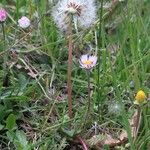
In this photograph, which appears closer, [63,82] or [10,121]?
[10,121]

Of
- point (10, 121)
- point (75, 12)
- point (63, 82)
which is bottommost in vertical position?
point (10, 121)

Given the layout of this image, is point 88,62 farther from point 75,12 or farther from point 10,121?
point 10,121

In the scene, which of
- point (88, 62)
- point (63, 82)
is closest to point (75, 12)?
point (88, 62)

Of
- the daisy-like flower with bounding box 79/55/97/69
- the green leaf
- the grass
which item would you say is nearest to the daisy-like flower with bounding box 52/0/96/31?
the grass

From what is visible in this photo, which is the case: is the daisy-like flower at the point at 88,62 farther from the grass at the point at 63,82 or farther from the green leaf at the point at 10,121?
the green leaf at the point at 10,121

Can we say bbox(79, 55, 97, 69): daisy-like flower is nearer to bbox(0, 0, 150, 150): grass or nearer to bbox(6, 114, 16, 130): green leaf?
bbox(0, 0, 150, 150): grass

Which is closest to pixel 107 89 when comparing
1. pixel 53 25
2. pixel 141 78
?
pixel 141 78

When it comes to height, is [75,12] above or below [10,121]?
above
